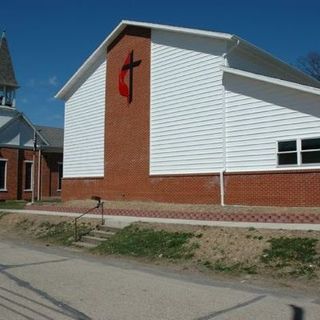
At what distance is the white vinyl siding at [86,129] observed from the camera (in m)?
28.1

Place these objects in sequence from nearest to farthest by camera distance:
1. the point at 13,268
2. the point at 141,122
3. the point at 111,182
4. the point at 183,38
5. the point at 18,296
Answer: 1. the point at 18,296
2. the point at 13,268
3. the point at 183,38
4. the point at 141,122
5. the point at 111,182

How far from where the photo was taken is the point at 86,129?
29000 mm

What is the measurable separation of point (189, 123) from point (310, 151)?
5.78m

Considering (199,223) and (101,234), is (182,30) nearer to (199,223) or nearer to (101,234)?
(101,234)

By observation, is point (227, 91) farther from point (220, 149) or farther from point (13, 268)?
point (13, 268)

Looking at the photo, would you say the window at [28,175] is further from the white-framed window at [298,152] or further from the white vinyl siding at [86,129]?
the white-framed window at [298,152]

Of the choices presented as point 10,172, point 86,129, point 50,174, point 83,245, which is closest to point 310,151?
point 83,245

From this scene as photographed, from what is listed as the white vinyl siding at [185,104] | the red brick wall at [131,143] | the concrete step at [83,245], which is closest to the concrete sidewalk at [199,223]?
the concrete step at [83,245]

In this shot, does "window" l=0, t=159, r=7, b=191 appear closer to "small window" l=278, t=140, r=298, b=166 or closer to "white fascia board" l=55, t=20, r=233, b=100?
"white fascia board" l=55, t=20, r=233, b=100

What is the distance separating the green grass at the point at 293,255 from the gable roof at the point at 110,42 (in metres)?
10.6

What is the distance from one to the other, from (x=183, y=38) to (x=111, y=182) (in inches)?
314

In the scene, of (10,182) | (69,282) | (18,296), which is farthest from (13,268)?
(10,182)

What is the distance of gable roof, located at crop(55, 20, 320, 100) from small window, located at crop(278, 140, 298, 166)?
4.54m

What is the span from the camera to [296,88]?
728 inches
